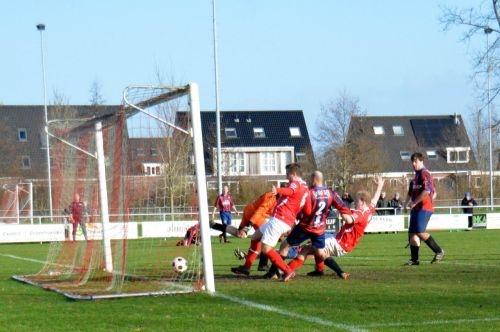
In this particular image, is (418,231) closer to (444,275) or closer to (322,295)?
(444,275)

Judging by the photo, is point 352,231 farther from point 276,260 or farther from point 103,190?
point 103,190

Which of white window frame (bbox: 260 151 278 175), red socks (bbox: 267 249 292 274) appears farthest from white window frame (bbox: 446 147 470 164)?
red socks (bbox: 267 249 292 274)

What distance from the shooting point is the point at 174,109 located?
13.6 metres

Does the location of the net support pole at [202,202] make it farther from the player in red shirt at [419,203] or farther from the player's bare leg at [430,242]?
the player's bare leg at [430,242]

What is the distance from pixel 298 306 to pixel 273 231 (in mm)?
2719

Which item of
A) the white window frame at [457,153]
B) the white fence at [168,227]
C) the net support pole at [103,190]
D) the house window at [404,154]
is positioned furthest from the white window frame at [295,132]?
the net support pole at [103,190]

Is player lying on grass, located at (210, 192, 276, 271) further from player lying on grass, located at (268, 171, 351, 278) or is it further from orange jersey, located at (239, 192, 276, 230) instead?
player lying on grass, located at (268, 171, 351, 278)

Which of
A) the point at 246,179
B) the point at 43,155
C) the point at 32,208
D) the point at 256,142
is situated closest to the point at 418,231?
the point at 32,208

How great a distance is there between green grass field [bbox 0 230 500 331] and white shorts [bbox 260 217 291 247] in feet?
2.07

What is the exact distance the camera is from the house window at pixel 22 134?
215ft

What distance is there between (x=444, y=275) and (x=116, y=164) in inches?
221

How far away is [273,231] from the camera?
12695mm

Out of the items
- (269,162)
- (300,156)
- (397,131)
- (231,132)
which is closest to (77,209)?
(300,156)

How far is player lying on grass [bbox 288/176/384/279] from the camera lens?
520 inches
